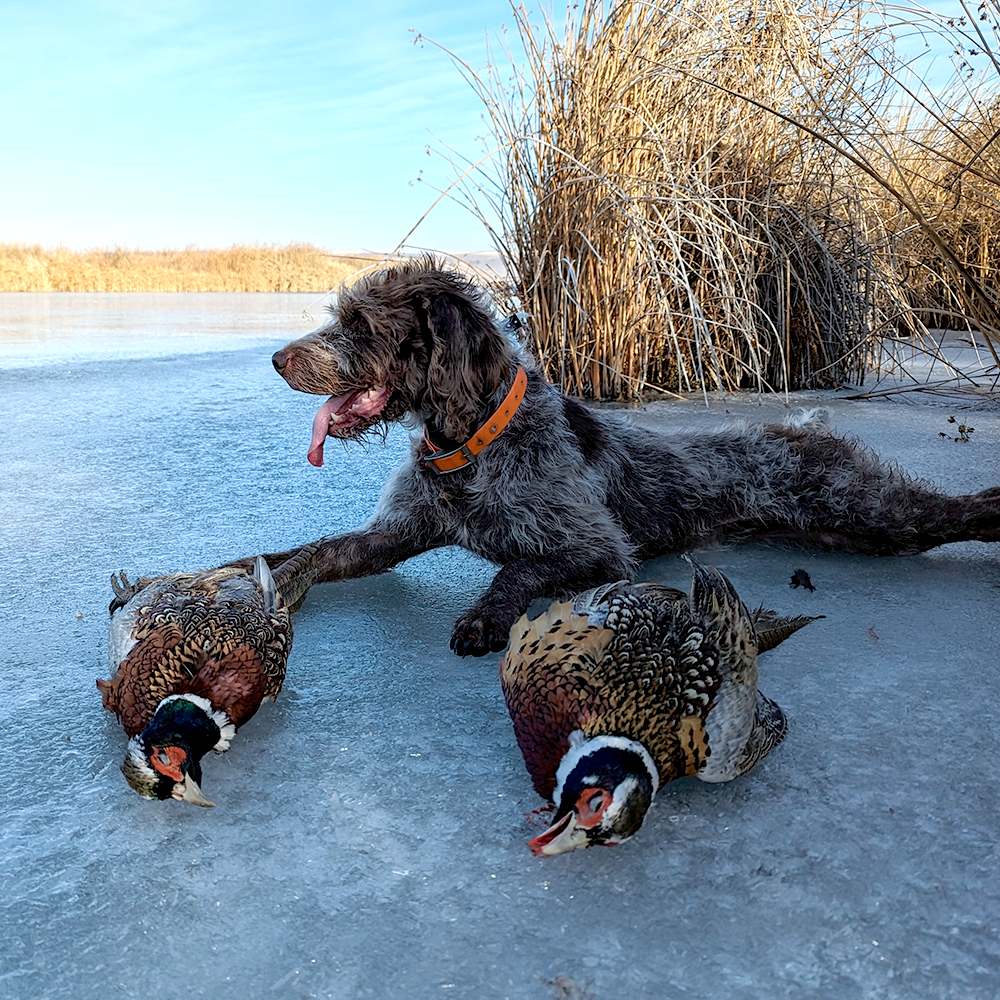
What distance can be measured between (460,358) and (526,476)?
48cm

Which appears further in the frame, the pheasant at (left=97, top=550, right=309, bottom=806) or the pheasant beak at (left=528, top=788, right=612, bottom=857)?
the pheasant at (left=97, top=550, right=309, bottom=806)

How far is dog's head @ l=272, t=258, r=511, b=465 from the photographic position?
3.04 metres

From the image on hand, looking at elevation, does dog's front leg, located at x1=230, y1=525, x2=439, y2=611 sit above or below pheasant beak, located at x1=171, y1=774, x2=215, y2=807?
above

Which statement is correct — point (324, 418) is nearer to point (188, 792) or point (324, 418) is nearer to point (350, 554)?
point (350, 554)

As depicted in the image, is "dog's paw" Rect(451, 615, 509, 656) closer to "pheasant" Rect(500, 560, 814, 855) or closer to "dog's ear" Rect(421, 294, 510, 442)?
"pheasant" Rect(500, 560, 814, 855)

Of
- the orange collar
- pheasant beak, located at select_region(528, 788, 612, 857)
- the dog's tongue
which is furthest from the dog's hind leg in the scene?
pheasant beak, located at select_region(528, 788, 612, 857)

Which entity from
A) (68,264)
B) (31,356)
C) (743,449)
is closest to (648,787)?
(743,449)

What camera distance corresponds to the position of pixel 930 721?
2137 mm

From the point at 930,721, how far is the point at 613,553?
4.21 feet

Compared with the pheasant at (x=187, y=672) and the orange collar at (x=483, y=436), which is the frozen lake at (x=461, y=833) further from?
the orange collar at (x=483, y=436)

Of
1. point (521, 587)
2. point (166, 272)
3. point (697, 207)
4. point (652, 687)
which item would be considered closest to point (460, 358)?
point (521, 587)

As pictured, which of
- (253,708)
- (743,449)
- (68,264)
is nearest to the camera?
(253,708)

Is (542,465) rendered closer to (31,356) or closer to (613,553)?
(613,553)

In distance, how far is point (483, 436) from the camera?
10.4 ft
